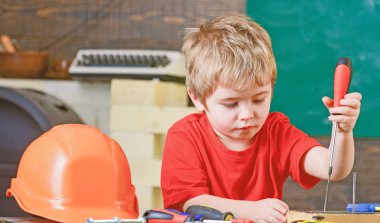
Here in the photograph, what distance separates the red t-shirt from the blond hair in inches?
4.3

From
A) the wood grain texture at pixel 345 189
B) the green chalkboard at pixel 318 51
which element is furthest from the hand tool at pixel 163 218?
the green chalkboard at pixel 318 51

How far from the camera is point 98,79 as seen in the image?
139 inches

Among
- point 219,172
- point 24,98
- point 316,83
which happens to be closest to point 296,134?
point 219,172

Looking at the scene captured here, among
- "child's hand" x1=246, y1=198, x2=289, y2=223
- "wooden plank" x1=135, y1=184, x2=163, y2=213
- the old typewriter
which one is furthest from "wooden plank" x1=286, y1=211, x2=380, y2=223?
the old typewriter

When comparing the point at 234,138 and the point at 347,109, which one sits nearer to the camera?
the point at 347,109

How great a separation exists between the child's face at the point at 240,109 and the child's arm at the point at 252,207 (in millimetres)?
148

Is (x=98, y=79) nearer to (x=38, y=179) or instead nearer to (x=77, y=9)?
(x=77, y=9)

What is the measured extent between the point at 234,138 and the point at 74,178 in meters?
0.39

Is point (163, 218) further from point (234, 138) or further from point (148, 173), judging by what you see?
point (148, 173)

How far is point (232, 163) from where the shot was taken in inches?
67.2

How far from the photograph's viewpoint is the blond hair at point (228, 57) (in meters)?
1.57

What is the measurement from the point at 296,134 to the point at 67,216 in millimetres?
554

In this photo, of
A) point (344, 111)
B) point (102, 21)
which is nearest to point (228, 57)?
point (344, 111)

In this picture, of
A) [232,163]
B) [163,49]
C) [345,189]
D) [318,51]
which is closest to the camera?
[232,163]
